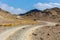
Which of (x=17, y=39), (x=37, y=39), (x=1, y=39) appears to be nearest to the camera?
(x=1, y=39)

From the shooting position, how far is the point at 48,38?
33406 mm

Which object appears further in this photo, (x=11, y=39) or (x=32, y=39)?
(x=32, y=39)

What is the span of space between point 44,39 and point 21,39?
403 centimetres

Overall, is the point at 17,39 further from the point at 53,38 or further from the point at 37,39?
the point at 53,38

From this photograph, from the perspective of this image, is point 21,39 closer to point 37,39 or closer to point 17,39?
point 17,39

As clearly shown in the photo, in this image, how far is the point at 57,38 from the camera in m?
33.0

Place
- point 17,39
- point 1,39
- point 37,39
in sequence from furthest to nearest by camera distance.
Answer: point 37,39 → point 17,39 → point 1,39

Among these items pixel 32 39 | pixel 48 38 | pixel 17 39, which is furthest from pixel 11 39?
pixel 48 38

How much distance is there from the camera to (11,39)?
1184 inches

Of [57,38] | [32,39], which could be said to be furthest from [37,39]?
[57,38]

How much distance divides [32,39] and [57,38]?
4214 millimetres

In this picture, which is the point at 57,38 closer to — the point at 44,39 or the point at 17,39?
the point at 44,39

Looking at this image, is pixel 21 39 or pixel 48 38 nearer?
pixel 21 39

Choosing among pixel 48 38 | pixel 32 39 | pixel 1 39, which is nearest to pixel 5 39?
pixel 1 39
